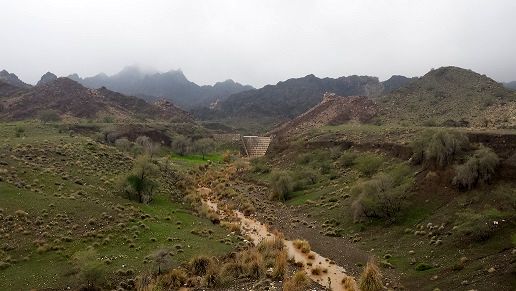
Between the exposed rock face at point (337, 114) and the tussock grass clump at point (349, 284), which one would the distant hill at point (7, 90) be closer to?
the exposed rock face at point (337, 114)

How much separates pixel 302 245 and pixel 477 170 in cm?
1419

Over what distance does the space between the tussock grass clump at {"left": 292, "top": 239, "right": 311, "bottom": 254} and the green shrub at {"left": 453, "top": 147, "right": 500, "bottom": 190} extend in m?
12.6

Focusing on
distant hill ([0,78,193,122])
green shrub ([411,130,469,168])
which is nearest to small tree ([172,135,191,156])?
distant hill ([0,78,193,122])

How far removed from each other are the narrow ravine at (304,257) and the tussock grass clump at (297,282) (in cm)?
147

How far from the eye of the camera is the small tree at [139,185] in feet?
148

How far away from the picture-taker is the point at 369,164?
5103cm

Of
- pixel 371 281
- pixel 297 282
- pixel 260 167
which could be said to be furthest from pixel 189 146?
pixel 371 281

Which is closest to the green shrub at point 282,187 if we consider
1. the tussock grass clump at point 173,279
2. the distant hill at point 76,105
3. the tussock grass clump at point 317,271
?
the tussock grass clump at point 317,271

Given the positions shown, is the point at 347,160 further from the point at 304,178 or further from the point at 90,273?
the point at 90,273

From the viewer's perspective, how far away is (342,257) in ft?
107

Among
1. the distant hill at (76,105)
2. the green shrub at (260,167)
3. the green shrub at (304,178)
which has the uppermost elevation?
the distant hill at (76,105)

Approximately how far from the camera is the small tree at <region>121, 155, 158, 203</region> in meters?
45.2

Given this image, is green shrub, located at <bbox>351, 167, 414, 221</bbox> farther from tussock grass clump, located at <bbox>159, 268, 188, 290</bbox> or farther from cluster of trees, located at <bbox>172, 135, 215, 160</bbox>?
cluster of trees, located at <bbox>172, 135, 215, 160</bbox>

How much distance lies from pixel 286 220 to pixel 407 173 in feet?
40.0
